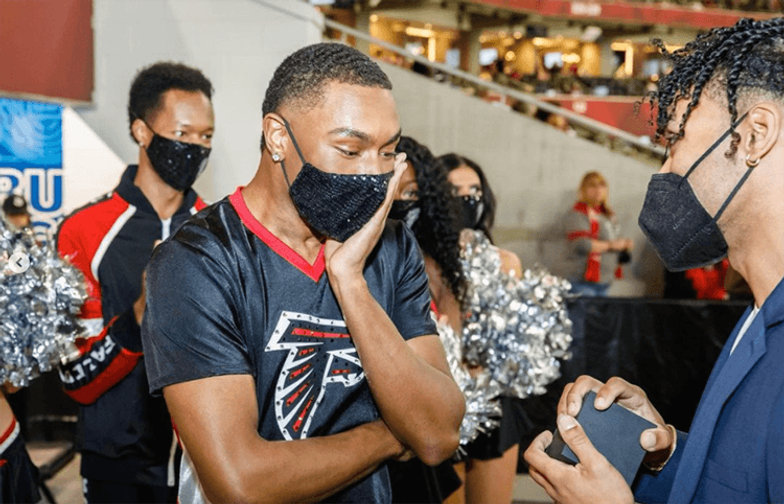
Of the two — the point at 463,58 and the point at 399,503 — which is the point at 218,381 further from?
the point at 463,58

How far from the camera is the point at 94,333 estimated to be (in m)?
2.71

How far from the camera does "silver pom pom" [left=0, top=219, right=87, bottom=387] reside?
2.22m

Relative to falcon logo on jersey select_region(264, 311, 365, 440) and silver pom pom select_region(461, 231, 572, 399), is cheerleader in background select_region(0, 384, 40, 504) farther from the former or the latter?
silver pom pom select_region(461, 231, 572, 399)

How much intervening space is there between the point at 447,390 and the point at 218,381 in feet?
1.78

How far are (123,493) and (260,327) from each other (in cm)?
143

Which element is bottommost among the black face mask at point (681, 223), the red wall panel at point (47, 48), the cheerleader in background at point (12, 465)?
the cheerleader in background at point (12, 465)

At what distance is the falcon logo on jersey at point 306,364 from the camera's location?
1675 mm

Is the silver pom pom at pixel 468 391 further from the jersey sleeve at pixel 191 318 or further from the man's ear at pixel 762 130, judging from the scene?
the man's ear at pixel 762 130

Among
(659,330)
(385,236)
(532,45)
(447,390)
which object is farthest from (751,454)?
(532,45)

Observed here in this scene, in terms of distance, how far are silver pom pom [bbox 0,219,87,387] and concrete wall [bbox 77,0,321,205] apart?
2576 millimetres

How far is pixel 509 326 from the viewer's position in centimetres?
327

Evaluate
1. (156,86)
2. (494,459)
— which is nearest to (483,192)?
(494,459)

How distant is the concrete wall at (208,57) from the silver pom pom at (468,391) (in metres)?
2.52

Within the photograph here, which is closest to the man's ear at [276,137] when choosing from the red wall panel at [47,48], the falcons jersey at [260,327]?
A: the falcons jersey at [260,327]
